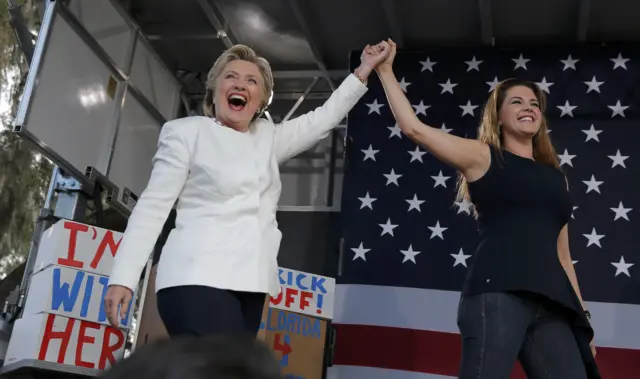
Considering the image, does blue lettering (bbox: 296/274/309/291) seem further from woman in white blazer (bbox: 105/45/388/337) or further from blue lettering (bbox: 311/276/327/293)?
woman in white blazer (bbox: 105/45/388/337)

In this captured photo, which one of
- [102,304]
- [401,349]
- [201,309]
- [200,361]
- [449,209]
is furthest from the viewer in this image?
[449,209]

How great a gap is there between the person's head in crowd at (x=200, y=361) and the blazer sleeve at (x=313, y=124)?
50.6 inches

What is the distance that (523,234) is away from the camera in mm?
1750

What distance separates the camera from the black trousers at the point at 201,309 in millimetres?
1438

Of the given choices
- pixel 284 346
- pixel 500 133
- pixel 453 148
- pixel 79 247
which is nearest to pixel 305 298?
pixel 284 346

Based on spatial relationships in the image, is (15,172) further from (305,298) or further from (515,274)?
(515,274)

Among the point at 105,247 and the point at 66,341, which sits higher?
the point at 105,247

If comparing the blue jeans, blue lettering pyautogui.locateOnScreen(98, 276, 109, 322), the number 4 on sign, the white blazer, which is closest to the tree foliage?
blue lettering pyautogui.locateOnScreen(98, 276, 109, 322)

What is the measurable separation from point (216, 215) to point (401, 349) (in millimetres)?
2568

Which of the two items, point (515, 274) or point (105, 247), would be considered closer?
point (515, 274)

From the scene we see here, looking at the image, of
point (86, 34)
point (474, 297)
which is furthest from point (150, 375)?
point (86, 34)

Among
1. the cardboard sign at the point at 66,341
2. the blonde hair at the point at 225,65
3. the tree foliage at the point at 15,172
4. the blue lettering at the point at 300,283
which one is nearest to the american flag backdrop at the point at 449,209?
the blue lettering at the point at 300,283

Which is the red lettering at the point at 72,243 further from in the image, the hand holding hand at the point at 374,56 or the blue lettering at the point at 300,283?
the hand holding hand at the point at 374,56

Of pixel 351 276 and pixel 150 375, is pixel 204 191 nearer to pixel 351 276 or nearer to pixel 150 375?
pixel 150 375
